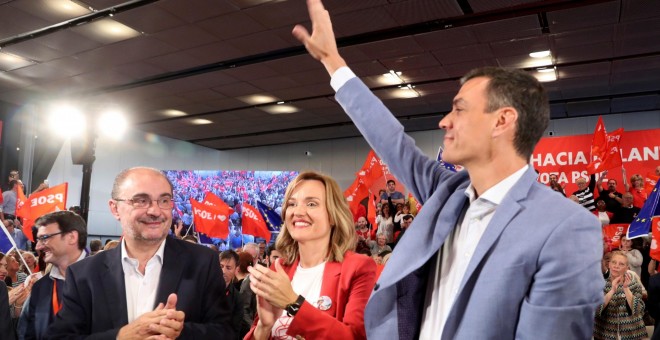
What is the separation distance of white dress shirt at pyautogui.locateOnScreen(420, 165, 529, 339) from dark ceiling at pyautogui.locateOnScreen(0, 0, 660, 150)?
561cm

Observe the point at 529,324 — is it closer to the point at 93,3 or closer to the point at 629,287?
the point at 629,287

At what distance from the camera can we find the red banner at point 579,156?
933cm

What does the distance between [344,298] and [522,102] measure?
3.35 ft

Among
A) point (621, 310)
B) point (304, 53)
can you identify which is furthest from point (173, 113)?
point (621, 310)

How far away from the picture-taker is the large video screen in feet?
48.5

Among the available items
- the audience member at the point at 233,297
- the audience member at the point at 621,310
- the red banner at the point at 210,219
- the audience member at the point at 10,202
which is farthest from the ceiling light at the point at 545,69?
the audience member at the point at 10,202

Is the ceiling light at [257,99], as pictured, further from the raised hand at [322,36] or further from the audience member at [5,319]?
the raised hand at [322,36]

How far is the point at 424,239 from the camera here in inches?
54.9

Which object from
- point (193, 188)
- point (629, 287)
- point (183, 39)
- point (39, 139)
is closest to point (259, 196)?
point (193, 188)

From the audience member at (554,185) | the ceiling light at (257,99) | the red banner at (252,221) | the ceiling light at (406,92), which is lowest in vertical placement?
the red banner at (252,221)

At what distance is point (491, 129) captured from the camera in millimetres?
1359

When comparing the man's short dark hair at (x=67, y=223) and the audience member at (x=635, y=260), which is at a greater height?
the man's short dark hair at (x=67, y=223)

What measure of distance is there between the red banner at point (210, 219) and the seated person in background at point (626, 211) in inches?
235

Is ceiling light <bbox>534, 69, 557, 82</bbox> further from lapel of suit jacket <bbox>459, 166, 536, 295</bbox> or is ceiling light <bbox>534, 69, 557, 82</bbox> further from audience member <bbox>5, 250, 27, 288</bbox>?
lapel of suit jacket <bbox>459, 166, 536, 295</bbox>
